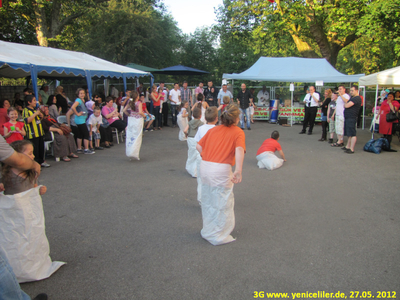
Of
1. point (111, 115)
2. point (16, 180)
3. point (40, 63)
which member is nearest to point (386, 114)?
point (111, 115)

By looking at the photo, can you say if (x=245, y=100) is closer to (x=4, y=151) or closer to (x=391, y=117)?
(x=391, y=117)

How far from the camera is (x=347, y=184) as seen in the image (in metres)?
6.60

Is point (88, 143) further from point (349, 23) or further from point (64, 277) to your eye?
point (349, 23)

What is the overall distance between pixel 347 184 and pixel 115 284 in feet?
16.8

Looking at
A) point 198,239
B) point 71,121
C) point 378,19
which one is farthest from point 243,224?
point 378,19

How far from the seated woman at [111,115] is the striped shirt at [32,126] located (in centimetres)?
326

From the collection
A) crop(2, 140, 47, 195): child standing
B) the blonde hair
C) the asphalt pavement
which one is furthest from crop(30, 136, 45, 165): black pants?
the blonde hair

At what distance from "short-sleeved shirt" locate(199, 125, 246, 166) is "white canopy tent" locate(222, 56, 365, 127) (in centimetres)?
1293

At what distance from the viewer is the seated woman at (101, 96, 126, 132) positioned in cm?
1095

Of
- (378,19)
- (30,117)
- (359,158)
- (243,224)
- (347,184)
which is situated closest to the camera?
(243,224)

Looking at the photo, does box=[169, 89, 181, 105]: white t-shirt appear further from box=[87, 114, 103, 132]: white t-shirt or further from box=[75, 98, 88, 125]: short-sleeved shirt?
box=[75, 98, 88, 125]: short-sleeved shirt

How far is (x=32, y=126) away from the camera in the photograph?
7.54 meters

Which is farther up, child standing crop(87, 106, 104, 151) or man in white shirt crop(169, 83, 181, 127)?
man in white shirt crop(169, 83, 181, 127)

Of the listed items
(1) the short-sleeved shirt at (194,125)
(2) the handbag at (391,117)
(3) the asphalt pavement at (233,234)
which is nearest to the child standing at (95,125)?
(3) the asphalt pavement at (233,234)
